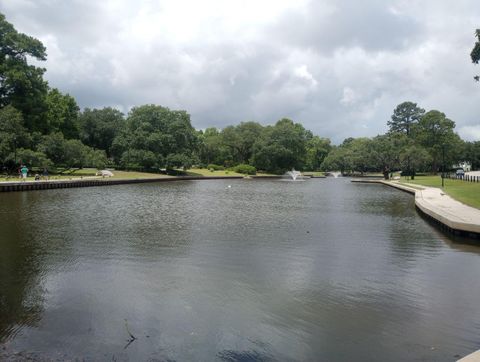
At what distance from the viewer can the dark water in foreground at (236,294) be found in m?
7.31

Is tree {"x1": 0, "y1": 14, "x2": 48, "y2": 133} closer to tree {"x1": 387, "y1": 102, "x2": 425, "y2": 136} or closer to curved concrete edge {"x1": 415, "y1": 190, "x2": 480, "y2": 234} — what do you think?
curved concrete edge {"x1": 415, "y1": 190, "x2": 480, "y2": 234}

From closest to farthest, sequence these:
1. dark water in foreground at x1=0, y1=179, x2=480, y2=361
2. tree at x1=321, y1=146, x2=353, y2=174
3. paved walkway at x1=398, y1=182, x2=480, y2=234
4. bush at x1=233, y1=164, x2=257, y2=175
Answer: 1. dark water in foreground at x1=0, y1=179, x2=480, y2=361
2. paved walkway at x1=398, y1=182, x2=480, y2=234
3. bush at x1=233, y1=164, x2=257, y2=175
4. tree at x1=321, y1=146, x2=353, y2=174

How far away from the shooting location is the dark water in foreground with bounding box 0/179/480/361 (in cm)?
731

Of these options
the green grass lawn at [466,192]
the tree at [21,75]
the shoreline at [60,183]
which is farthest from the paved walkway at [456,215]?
the tree at [21,75]

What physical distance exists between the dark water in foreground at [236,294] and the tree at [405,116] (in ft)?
370

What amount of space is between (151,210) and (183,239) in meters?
11.0

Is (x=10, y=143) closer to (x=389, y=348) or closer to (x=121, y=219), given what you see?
(x=121, y=219)

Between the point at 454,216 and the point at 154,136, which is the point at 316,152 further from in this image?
the point at 454,216

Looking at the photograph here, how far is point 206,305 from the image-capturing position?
9.32 m

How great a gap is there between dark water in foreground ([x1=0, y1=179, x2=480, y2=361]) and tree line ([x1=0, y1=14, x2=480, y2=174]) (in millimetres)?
43449

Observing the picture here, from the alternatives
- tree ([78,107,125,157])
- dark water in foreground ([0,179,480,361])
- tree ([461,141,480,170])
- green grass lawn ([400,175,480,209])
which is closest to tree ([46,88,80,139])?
tree ([78,107,125,157])

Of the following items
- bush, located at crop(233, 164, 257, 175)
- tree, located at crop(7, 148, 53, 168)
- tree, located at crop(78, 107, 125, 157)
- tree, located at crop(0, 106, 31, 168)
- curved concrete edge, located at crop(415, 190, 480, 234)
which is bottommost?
curved concrete edge, located at crop(415, 190, 480, 234)

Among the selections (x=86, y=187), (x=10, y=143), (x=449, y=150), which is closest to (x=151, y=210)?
(x=86, y=187)

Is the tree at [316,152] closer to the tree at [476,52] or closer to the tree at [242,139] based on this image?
the tree at [242,139]
